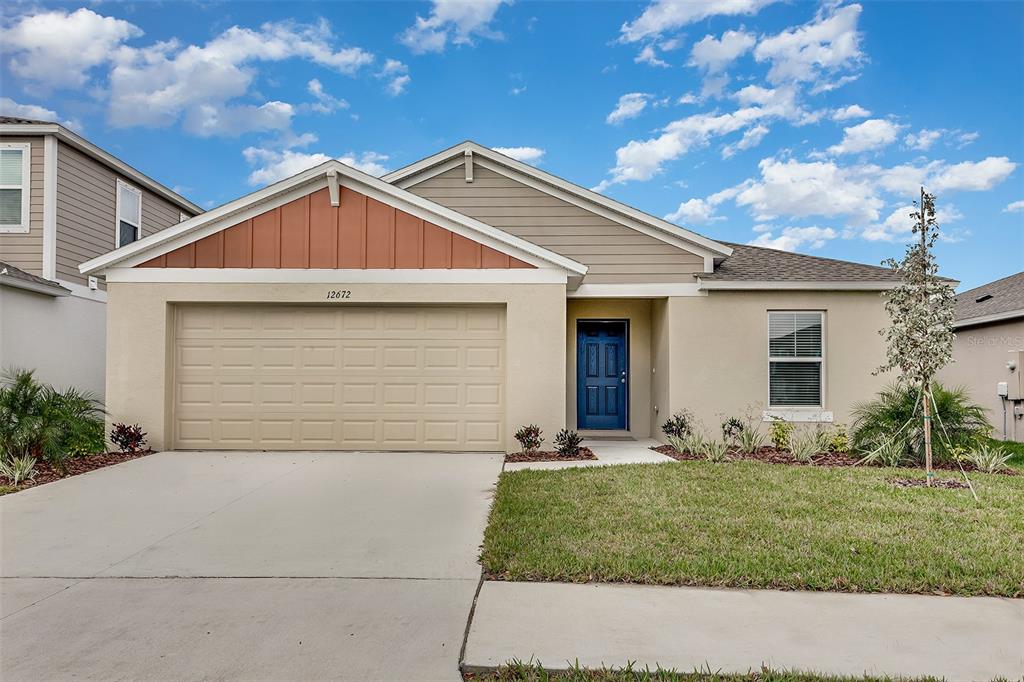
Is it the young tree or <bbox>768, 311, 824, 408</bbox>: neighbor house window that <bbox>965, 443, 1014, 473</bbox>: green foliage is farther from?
<bbox>768, 311, 824, 408</bbox>: neighbor house window

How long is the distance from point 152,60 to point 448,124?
6367 mm

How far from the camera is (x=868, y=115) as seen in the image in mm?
13656

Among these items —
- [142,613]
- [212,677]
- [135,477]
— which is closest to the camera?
[212,677]

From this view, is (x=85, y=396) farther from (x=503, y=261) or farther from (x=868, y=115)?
(x=868, y=115)

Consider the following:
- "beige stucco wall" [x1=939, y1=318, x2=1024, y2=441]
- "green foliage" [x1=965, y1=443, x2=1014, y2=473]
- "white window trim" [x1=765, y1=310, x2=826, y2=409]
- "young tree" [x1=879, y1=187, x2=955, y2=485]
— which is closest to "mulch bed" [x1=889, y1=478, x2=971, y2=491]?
"young tree" [x1=879, y1=187, x2=955, y2=485]

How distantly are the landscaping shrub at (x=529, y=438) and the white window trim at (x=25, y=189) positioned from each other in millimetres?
10792

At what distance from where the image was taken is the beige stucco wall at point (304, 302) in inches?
386

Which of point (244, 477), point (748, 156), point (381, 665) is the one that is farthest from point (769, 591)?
point (748, 156)

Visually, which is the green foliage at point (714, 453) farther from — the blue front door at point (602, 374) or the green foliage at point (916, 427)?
the blue front door at point (602, 374)

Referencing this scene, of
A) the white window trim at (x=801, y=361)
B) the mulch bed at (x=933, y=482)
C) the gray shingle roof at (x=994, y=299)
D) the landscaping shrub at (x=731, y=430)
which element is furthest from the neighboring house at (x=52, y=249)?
the gray shingle roof at (x=994, y=299)

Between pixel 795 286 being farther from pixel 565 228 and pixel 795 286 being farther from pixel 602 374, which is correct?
pixel 565 228

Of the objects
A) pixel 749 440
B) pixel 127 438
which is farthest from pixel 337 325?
pixel 749 440

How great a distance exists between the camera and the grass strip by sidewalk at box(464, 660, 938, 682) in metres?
2.93

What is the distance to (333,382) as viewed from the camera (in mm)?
10031
